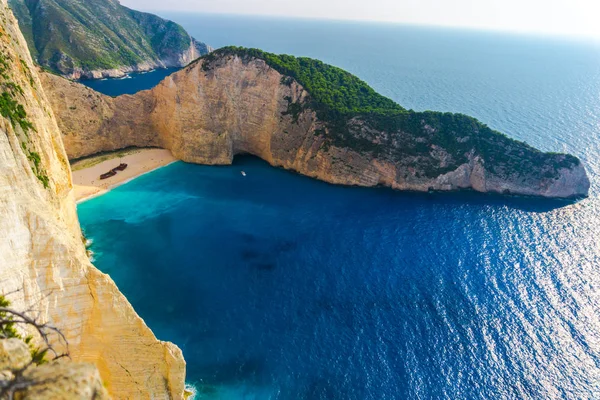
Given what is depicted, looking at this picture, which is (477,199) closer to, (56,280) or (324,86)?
(324,86)

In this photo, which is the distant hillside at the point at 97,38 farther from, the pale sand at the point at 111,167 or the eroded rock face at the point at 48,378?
the eroded rock face at the point at 48,378

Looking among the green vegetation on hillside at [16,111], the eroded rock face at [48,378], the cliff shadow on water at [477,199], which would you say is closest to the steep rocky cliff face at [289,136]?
the cliff shadow on water at [477,199]

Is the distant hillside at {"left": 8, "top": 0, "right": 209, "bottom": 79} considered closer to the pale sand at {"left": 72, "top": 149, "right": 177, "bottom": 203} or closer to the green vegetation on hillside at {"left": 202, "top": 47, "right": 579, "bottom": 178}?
the pale sand at {"left": 72, "top": 149, "right": 177, "bottom": 203}

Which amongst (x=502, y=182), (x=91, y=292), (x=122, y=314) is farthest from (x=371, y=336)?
(x=502, y=182)

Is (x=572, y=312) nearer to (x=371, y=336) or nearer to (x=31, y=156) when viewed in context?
(x=371, y=336)

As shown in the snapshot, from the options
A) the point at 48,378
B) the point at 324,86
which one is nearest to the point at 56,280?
the point at 48,378

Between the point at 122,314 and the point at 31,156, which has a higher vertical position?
the point at 31,156
